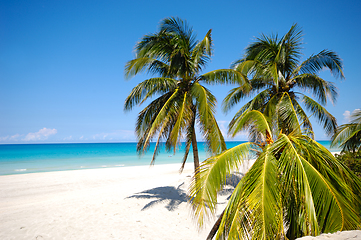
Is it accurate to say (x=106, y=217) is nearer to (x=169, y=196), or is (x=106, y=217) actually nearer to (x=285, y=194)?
(x=169, y=196)

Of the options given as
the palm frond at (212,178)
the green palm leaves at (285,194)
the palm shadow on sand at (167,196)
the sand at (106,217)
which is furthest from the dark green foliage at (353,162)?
the palm shadow on sand at (167,196)

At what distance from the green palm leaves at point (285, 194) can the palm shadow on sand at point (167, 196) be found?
4.79 metres

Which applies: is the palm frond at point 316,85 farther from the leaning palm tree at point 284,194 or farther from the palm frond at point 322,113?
the leaning palm tree at point 284,194

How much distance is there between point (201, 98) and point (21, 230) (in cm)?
665

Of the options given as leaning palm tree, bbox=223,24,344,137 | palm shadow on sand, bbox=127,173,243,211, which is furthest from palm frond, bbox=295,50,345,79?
palm shadow on sand, bbox=127,173,243,211

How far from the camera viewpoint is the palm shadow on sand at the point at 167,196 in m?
7.29

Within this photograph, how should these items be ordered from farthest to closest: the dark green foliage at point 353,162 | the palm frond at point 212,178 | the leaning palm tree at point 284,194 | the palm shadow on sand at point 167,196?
the palm shadow on sand at point 167,196
the dark green foliage at point 353,162
the palm frond at point 212,178
the leaning palm tree at point 284,194

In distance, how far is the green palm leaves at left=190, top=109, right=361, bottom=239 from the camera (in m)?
2.39

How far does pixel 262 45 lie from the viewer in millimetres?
8539

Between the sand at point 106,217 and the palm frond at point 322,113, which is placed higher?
the palm frond at point 322,113

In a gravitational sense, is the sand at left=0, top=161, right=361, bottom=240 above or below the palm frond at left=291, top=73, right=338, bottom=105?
below

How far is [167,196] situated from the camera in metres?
8.23

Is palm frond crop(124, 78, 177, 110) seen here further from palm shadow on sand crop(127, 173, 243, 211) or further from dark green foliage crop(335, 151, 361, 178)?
dark green foliage crop(335, 151, 361, 178)

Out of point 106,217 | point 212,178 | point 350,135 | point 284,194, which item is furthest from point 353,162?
point 106,217
